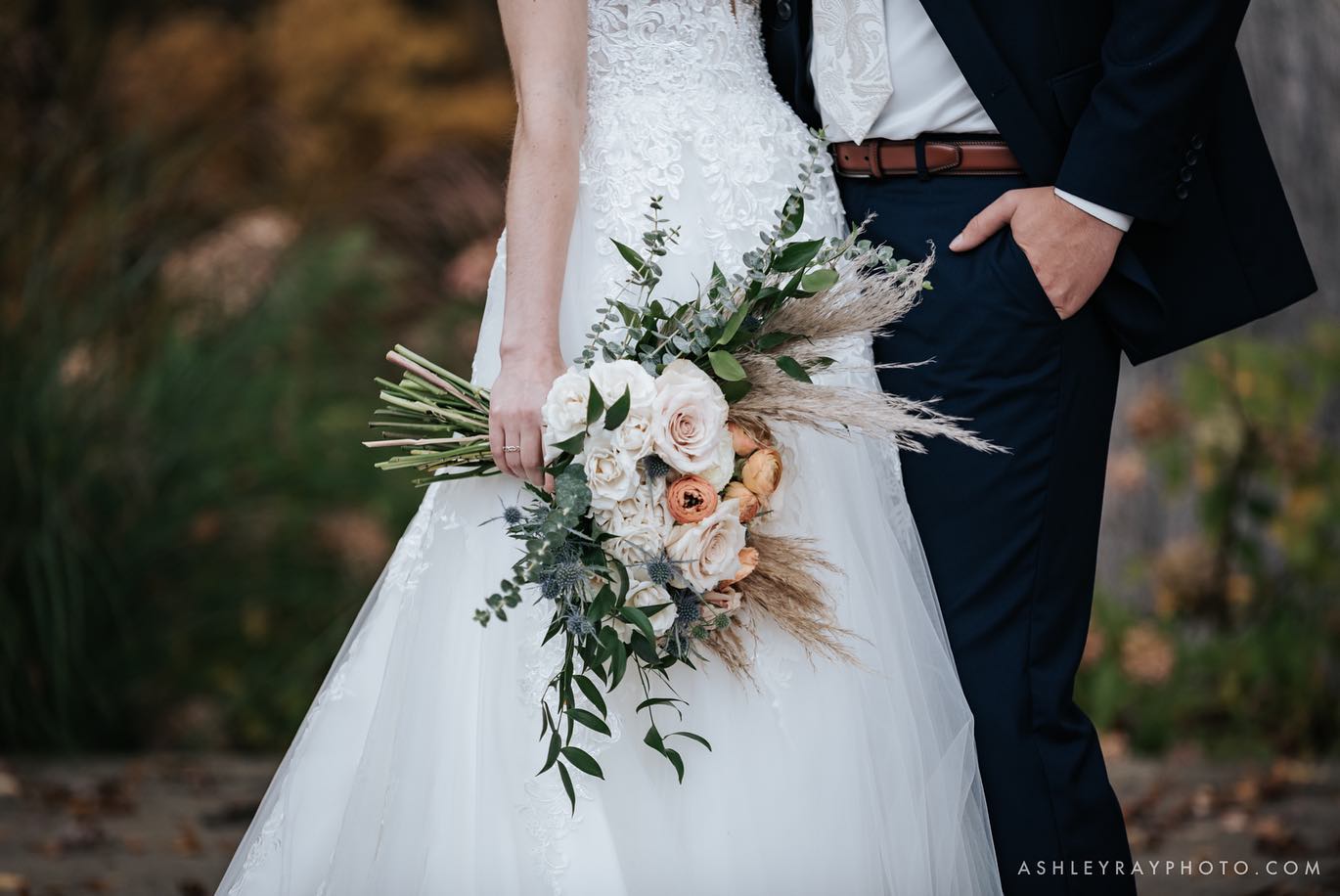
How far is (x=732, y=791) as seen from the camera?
186 centimetres

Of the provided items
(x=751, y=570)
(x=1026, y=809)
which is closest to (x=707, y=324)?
(x=751, y=570)

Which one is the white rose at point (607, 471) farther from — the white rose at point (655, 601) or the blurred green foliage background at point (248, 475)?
the blurred green foliage background at point (248, 475)

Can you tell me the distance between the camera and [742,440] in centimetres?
183

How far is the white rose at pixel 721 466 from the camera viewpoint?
1.76 m

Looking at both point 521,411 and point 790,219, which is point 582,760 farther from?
point 790,219

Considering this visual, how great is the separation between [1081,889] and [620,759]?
0.78 m

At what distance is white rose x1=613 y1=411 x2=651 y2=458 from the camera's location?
68.0 inches

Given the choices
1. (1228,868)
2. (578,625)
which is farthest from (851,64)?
(1228,868)

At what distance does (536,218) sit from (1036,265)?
0.78m

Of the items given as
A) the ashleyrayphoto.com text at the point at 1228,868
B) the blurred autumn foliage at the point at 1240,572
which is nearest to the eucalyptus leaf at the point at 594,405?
the ashleyrayphoto.com text at the point at 1228,868

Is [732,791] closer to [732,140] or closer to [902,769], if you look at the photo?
[902,769]

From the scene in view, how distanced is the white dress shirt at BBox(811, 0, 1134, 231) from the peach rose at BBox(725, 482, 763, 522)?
2.24 ft

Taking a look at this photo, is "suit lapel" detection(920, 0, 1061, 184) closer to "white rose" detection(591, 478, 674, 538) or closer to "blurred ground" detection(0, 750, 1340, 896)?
"white rose" detection(591, 478, 674, 538)

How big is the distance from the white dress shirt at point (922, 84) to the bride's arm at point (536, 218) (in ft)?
1.72
